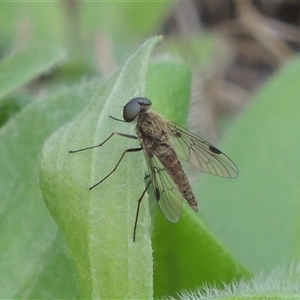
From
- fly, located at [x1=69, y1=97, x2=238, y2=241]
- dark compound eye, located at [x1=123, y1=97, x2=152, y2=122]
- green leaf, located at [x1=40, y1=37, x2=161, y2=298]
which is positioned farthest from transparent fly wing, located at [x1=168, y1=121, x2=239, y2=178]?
green leaf, located at [x1=40, y1=37, x2=161, y2=298]

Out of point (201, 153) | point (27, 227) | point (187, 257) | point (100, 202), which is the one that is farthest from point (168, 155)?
point (100, 202)

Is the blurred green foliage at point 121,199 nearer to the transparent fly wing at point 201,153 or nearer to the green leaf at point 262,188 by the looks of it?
the green leaf at point 262,188

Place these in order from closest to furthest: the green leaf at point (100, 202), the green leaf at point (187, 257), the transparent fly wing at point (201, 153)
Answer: the green leaf at point (100, 202) → the green leaf at point (187, 257) → the transparent fly wing at point (201, 153)

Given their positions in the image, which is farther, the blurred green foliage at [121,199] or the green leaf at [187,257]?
the green leaf at [187,257]

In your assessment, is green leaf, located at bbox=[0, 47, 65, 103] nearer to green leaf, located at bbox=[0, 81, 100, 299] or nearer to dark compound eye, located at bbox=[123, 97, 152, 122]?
green leaf, located at bbox=[0, 81, 100, 299]

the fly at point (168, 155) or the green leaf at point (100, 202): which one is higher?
the fly at point (168, 155)

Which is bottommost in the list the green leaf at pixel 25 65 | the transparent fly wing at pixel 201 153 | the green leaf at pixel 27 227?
the green leaf at pixel 27 227

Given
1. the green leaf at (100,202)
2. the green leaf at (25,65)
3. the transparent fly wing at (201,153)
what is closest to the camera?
the green leaf at (100,202)

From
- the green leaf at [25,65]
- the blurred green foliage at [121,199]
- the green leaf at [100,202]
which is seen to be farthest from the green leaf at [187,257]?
the green leaf at [25,65]
